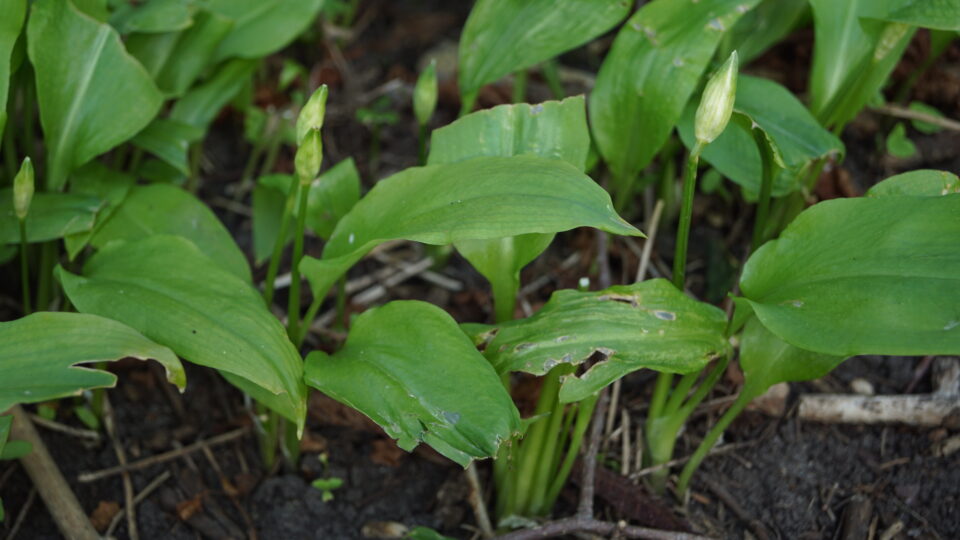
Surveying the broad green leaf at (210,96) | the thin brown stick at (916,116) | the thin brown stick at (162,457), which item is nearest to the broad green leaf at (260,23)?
the broad green leaf at (210,96)

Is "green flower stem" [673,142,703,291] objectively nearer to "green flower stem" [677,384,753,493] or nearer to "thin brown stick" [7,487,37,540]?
"green flower stem" [677,384,753,493]

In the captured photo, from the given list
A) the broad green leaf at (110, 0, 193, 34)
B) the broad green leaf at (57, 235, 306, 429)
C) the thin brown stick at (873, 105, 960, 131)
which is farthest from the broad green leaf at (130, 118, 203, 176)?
the thin brown stick at (873, 105, 960, 131)

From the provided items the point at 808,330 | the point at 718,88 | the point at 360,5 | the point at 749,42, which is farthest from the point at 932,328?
the point at 360,5

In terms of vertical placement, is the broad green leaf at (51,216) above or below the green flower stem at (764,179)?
below

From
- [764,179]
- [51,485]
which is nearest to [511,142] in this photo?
[764,179]

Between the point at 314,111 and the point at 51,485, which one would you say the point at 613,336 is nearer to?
the point at 314,111

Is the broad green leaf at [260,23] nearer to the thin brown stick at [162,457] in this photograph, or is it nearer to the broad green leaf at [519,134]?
the broad green leaf at [519,134]
